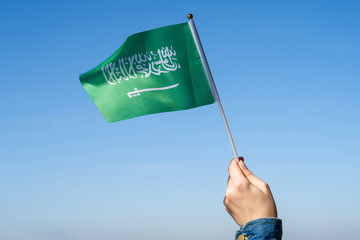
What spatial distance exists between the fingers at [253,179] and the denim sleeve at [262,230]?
1.42 ft

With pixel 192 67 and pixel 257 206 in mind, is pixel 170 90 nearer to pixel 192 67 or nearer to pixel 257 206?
pixel 192 67

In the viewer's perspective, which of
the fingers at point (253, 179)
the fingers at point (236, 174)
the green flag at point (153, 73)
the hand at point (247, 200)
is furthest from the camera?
the green flag at point (153, 73)

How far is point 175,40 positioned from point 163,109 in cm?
170

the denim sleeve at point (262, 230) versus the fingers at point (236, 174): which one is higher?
the fingers at point (236, 174)

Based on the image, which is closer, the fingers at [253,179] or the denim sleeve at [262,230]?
the denim sleeve at [262,230]

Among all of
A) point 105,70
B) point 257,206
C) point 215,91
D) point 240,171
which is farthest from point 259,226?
point 105,70

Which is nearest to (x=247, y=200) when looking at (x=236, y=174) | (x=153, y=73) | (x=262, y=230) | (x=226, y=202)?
(x=226, y=202)

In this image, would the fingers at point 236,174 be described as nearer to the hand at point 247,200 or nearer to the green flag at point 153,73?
the hand at point 247,200

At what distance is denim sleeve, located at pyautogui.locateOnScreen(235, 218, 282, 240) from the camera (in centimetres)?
359

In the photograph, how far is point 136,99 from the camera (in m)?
9.43

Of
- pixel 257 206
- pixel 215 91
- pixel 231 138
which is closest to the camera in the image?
pixel 257 206

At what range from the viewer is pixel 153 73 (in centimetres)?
945

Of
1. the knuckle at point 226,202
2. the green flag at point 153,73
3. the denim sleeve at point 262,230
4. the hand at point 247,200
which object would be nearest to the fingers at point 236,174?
A: the hand at point 247,200

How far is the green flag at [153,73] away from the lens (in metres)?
9.38
